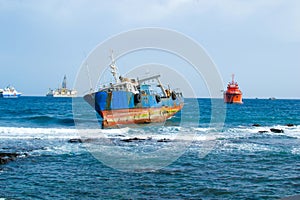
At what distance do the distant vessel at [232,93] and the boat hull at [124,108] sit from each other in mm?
66302

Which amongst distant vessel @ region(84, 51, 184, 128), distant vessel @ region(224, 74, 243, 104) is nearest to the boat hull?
distant vessel @ region(84, 51, 184, 128)

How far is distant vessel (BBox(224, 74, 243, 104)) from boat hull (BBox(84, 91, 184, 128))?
66.3 metres

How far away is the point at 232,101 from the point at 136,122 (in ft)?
260

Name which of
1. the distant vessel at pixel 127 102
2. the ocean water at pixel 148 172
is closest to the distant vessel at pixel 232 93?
the distant vessel at pixel 127 102

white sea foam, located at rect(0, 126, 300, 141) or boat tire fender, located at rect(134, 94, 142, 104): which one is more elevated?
boat tire fender, located at rect(134, 94, 142, 104)

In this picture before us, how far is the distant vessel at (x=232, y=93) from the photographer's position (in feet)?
340

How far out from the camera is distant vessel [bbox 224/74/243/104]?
103706 millimetres

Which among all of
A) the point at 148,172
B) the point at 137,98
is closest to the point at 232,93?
the point at 137,98

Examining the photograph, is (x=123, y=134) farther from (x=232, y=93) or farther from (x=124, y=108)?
(x=232, y=93)

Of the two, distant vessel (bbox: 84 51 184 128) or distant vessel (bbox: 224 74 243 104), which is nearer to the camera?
distant vessel (bbox: 84 51 184 128)

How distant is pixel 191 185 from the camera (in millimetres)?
12352

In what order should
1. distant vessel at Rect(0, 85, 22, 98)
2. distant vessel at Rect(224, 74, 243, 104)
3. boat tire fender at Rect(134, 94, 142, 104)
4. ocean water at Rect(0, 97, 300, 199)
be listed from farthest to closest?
distant vessel at Rect(0, 85, 22, 98), distant vessel at Rect(224, 74, 243, 104), boat tire fender at Rect(134, 94, 142, 104), ocean water at Rect(0, 97, 300, 199)

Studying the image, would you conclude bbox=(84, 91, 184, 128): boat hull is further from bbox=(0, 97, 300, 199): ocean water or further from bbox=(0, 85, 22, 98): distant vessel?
bbox=(0, 85, 22, 98): distant vessel

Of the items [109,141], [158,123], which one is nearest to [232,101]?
[158,123]
